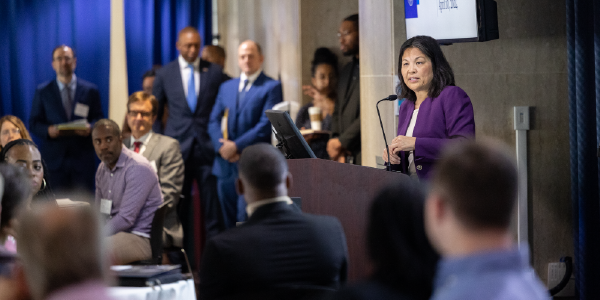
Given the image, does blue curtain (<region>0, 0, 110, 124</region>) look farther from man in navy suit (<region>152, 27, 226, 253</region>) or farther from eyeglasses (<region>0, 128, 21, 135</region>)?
eyeglasses (<region>0, 128, 21, 135</region>)

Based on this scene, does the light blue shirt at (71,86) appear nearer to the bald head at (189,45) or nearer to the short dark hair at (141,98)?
the short dark hair at (141,98)

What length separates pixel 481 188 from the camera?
101cm

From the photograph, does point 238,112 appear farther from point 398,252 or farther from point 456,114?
point 398,252

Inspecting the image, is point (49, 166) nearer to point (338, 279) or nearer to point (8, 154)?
point (8, 154)

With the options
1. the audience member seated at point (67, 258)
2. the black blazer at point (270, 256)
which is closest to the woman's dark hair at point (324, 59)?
the black blazer at point (270, 256)

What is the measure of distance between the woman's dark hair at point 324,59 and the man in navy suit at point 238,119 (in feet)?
1.24

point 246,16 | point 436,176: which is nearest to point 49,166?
point 246,16

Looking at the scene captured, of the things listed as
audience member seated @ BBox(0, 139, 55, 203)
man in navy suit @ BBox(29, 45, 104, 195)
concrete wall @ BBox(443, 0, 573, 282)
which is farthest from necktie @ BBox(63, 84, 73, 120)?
concrete wall @ BBox(443, 0, 573, 282)

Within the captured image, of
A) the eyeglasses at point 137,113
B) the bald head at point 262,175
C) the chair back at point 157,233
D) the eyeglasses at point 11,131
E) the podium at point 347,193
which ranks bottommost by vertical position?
the chair back at point 157,233

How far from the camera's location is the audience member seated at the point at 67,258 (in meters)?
1.12

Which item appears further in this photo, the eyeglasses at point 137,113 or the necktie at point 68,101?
the necktie at point 68,101

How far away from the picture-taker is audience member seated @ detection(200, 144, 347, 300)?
167cm

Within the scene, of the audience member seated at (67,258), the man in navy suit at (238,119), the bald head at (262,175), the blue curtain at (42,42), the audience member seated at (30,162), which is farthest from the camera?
the blue curtain at (42,42)

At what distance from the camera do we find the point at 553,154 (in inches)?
156
